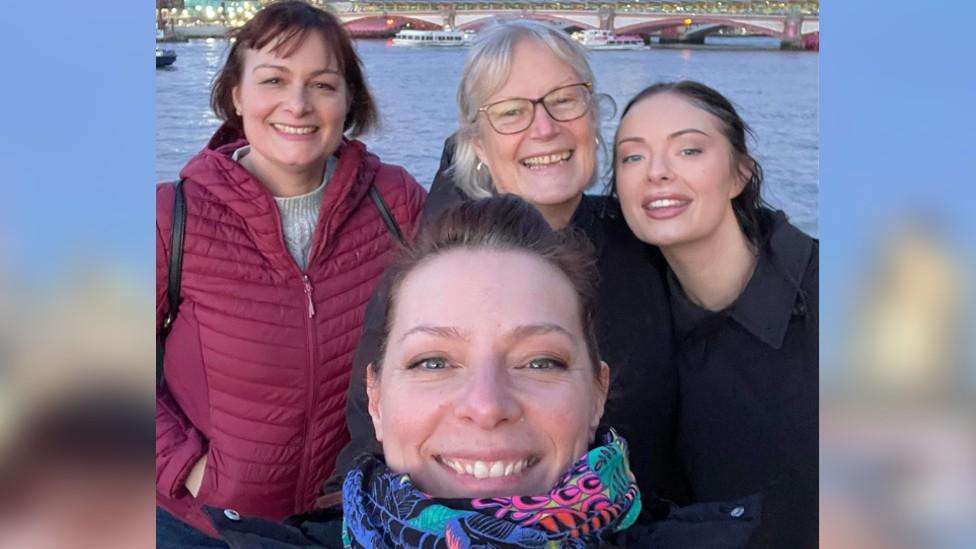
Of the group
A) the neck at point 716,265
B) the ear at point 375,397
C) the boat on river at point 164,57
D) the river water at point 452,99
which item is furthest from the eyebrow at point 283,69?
the neck at point 716,265

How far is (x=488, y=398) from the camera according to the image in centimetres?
136

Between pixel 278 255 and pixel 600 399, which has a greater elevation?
pixel 278 255

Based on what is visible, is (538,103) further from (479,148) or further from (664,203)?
(664,203)

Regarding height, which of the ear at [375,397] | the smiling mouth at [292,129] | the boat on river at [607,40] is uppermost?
the boat on river at [607,40]

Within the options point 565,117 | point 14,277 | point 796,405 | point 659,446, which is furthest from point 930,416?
point 14,277

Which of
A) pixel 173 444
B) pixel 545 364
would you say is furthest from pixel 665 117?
pixel 173 444

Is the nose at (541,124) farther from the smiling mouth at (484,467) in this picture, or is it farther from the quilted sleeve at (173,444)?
the quilted sleeve at (173,444)

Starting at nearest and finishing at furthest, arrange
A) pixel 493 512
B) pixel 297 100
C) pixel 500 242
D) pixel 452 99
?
pixel 493 512
pixel 500 242
pixel 297 100
pixel 452 99

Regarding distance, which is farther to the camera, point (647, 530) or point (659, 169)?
point (659, 169)

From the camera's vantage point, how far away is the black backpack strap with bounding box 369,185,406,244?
6.45 ft

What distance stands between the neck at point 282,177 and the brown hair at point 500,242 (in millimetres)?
476

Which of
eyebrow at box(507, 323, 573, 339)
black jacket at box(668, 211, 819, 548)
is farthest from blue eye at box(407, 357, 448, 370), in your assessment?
black jacket at box(668, 211, 819, 548)

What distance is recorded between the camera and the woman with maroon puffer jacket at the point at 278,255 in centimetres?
188

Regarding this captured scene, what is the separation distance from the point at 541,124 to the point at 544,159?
0.21 feet
